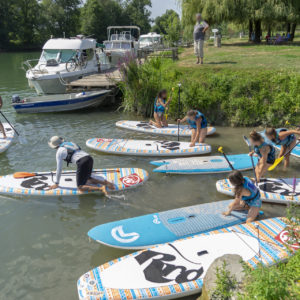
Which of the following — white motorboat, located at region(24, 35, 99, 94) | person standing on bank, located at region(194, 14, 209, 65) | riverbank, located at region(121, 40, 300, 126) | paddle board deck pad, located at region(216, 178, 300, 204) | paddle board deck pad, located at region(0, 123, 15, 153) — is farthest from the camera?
white motorboat, located at region(24, 35, 99, 94)

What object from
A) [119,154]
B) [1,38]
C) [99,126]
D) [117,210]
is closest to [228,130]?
[119,154]

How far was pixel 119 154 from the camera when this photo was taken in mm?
10375

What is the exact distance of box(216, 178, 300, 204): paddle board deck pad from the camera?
7130 mm

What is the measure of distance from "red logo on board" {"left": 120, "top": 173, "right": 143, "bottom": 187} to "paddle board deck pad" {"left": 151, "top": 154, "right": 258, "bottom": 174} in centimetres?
97

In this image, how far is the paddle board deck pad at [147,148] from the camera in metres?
10.0

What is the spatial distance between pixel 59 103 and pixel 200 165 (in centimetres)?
922

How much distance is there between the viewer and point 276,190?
24.2ft

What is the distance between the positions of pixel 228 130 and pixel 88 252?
833 centimetres

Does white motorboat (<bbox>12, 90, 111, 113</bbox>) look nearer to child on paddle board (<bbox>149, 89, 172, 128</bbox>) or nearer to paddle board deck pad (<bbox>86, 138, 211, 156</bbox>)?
child on paddle board (<bbox>149, 89, 172, 128</bbox>)

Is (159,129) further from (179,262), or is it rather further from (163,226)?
(179,262)

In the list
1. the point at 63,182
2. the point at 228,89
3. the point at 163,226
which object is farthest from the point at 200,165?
the point at 228,89

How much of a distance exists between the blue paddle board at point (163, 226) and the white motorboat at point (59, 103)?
1054 cm

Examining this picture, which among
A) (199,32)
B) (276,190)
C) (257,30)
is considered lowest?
(276,190)

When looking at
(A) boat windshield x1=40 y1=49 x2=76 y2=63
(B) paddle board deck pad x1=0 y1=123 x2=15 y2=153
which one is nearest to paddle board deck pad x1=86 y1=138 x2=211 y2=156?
(B) paddle board deck pad x1=0 y1=123 x2=15 y2=153
